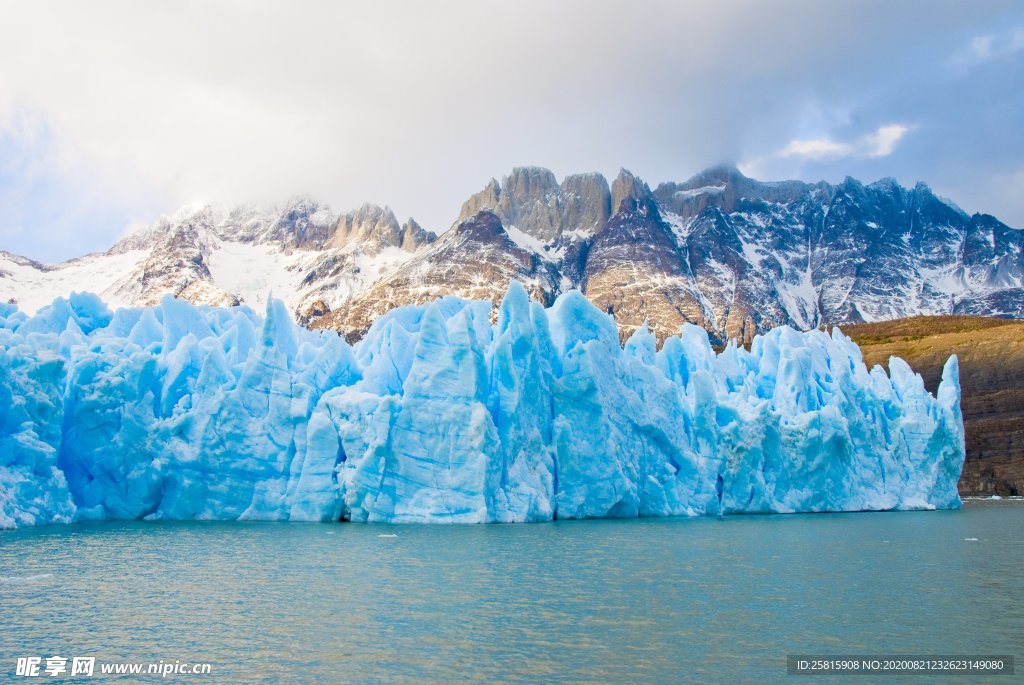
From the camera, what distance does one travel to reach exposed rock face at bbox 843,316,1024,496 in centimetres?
6269

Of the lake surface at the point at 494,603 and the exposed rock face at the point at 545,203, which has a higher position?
the exposed rock face at the point at 545,203

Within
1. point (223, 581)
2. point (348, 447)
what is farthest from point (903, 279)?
point (223, 581)

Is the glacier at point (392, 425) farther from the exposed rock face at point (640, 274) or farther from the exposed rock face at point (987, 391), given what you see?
the exposed rock face at point (640, 274)

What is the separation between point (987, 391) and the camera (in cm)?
6631

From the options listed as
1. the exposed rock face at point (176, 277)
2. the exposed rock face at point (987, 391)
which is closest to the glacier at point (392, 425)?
the exposed rock face at point (987, 391)

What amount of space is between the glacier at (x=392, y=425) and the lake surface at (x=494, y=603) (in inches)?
121

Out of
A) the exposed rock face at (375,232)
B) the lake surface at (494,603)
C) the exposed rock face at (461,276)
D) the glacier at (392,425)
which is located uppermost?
the exposed rock face at (375,232)

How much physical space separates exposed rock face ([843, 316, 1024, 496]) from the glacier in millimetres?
33728

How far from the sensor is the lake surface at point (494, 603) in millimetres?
10938

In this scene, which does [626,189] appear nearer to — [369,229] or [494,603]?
[369,229]

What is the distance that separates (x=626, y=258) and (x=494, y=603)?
401 feet

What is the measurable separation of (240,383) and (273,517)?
179 inches

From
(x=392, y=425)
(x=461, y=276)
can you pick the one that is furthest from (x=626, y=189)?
(x=392, y=425)

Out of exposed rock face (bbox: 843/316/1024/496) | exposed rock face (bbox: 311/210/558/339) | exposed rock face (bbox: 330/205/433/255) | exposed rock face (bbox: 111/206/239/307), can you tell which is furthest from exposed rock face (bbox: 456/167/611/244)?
exposed rock face (bbox: 843/316/1024/496)
